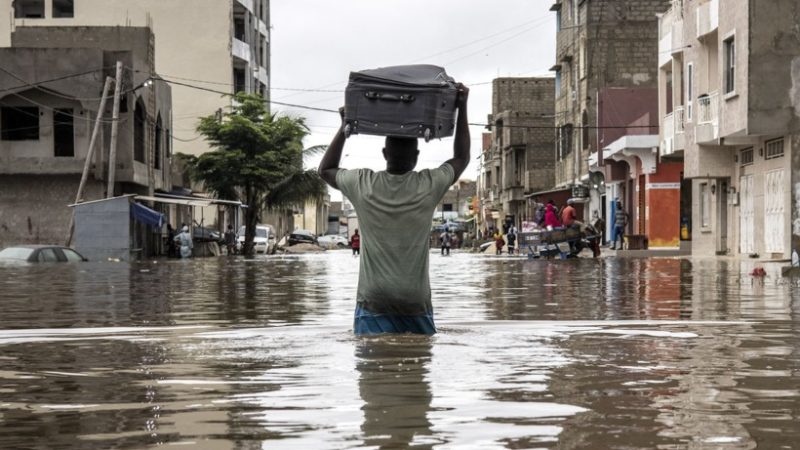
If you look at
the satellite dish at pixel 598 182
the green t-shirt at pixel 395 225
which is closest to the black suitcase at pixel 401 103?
the green t-shirt at pixel 395 225

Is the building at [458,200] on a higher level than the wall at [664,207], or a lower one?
higher

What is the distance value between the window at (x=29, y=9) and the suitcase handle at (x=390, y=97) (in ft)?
219

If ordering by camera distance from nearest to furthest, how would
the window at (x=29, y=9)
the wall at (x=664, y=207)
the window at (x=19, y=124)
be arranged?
the window at (x=19, y=124) → the wall at (x=664, y=207) → the window at (x=29, y=9)

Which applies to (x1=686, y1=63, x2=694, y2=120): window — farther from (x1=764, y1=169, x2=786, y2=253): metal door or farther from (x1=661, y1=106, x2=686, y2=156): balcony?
(x1=764, y1=169, x2=786, y2=253): metal door

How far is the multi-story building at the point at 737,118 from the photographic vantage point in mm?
30781

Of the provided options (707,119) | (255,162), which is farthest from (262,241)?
(707,119)

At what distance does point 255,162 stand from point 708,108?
27.9 metres

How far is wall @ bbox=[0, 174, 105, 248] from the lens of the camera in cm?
4600

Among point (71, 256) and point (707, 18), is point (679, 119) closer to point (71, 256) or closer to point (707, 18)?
point (707, 18)

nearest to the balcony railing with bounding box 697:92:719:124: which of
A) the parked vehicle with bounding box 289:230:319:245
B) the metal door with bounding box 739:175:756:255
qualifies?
the metal door with bounding box 739:175:756:255

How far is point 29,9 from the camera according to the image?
7119cm

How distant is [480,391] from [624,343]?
285cm

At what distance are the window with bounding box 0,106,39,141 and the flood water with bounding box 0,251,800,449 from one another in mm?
34027

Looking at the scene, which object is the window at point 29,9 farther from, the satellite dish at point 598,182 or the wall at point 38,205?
the satellite dish at point 598,182
